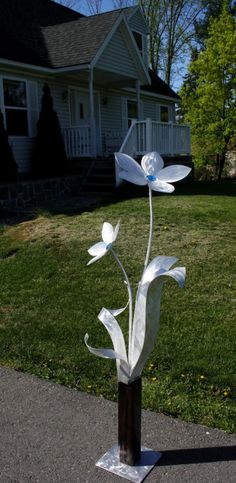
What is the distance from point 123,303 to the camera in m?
5.24

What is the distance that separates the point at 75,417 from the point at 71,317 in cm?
177

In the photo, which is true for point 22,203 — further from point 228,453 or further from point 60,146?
point 228,453

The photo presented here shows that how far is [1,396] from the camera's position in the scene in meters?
3.53

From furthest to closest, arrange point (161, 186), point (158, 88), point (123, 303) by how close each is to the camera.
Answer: point (158, 88), point (123, 303), point (161, 186)

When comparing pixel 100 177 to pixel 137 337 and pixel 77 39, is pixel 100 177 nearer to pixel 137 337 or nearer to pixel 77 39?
pixel 77 39

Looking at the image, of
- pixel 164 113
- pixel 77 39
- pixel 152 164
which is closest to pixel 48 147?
pixel 77 39

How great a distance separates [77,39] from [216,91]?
25.6 ft

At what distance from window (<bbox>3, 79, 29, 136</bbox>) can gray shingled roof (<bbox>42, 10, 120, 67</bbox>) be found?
1327mm

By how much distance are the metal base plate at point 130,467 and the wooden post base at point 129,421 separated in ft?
0.11

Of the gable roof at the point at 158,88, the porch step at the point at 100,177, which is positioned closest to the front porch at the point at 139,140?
the porch step at the point at 100,177

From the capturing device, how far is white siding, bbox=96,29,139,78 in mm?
14904

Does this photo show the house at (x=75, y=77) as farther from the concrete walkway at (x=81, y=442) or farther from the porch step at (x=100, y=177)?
the concrete walkway at (x=81, y=442)

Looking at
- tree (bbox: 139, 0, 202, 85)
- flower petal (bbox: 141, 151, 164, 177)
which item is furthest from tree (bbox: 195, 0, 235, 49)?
flower petal (bbox: 141, 151, 164, 177)

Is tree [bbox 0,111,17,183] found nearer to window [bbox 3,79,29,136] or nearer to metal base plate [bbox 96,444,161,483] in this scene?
window [bbox 3,79,29,136]
